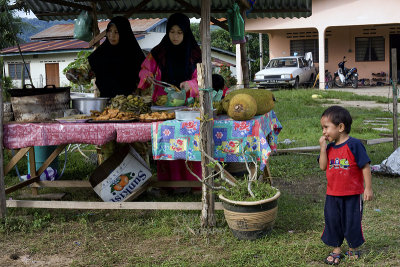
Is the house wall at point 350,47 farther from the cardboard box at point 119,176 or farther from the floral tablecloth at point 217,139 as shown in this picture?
the floral tablecloth at point 217,139

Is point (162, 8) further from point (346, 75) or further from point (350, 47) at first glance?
point (350, 47)

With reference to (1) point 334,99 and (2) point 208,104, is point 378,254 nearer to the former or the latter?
(2) point 208,104

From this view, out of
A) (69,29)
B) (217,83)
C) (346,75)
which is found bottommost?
(217,83)

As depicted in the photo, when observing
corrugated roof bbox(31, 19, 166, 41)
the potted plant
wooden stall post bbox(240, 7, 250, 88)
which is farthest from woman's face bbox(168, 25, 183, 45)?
corrugated roof bbox(31, 19, 166, 41)

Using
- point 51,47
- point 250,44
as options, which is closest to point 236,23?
point 51,47

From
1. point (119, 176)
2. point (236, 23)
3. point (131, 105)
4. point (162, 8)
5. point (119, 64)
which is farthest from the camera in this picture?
point (162, 8)

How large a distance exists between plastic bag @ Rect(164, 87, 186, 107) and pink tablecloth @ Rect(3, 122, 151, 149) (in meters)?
0.56

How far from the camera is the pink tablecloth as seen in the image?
4500mm

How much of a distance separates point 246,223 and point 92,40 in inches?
147

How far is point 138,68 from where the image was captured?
19.7 ft

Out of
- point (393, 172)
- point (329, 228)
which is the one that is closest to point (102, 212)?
point (329, 228)

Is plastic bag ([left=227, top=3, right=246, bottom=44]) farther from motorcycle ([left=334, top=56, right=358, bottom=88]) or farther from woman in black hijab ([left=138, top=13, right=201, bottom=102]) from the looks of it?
motorcycle ([left=334, top=56, right=358, bottom=88])

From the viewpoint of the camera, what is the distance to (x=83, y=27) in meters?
6.99

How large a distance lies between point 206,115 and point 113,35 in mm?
2009
